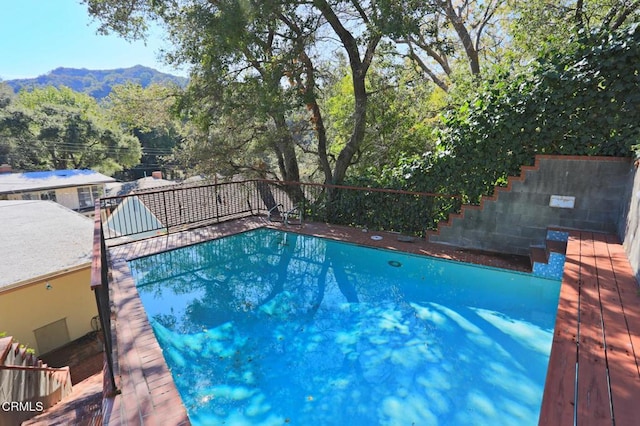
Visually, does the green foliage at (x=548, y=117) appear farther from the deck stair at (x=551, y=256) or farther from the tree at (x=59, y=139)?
the tree at (x=59, y=139)

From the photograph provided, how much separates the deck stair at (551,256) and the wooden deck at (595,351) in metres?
1.14

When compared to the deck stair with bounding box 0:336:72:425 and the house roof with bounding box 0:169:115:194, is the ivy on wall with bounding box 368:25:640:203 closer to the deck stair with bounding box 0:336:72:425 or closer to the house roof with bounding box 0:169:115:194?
the deck stair with bounding box 0:336:72:425

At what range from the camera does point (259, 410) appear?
2799 millimetres

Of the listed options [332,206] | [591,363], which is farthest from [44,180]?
[591,363]

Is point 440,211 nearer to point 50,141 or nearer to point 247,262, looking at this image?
point 247,262

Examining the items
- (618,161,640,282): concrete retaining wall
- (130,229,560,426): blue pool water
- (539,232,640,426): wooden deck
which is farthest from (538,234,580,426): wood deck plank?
(130,229,560,426): blue pool water

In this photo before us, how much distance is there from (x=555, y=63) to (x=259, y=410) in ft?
19.8

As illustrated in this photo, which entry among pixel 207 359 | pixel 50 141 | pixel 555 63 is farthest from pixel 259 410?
pixel 50 141

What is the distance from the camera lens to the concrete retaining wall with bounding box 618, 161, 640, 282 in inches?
125

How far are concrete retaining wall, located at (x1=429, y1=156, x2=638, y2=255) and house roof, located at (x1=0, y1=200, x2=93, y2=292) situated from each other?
26.1 feet

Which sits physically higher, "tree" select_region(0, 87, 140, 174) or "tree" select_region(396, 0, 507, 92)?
"tree" select_region(396, 0, 507, 92)

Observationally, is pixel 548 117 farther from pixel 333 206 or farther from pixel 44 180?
pixel 44 180

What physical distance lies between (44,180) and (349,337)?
75.6 feet

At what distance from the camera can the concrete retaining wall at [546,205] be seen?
4664 millimetres
